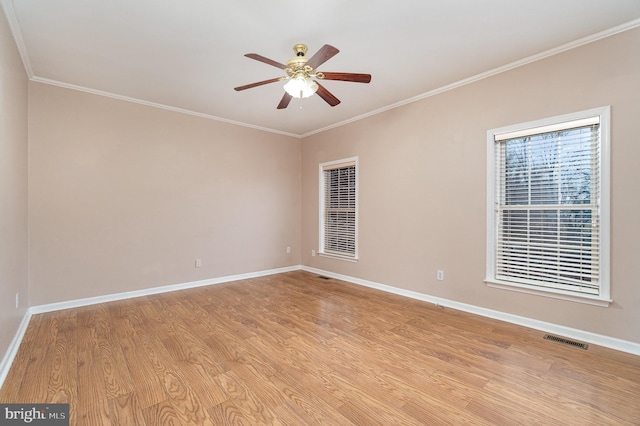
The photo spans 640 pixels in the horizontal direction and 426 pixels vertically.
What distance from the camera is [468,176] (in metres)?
3.54

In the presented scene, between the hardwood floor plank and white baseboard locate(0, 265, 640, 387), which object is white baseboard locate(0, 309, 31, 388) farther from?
the hardwood floor plank

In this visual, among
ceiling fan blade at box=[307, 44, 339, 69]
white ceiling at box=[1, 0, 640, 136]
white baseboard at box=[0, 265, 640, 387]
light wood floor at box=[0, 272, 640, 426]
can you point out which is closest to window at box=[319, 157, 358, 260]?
white baseboard at box=[0, 265, 640, 387]

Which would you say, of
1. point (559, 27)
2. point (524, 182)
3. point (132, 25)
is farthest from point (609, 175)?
point (132, 25)

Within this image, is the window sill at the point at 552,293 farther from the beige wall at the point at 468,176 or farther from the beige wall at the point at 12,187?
the beige wall at the point at 12,187

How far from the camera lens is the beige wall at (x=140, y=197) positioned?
11.6 ft

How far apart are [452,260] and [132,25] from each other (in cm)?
404

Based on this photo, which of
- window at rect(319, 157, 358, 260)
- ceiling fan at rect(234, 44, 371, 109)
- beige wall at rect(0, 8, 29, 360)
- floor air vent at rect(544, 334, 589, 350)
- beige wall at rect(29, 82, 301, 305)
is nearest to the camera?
beige wall at rect(0, 8, 29, 360)

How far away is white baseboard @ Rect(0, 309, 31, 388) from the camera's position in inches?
83.1

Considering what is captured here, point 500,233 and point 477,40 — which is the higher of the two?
point 477,40

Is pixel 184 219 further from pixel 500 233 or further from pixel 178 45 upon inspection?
pixel 500 233

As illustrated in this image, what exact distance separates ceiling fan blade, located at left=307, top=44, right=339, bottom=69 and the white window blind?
2.20 meters

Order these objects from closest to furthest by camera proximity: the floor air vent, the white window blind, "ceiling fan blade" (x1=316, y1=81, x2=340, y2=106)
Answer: the floor air vent
the white window blind
"ceiling fan blade" (x1=316, y1=81, x2=340, y2=106)

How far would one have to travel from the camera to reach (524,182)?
3164 mm

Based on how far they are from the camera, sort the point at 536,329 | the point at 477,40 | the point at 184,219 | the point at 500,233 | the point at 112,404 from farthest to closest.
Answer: the point at 184,219 → the point at 500,233 → the point at 536,329 → the point at 477,40 → the point at 112,404
